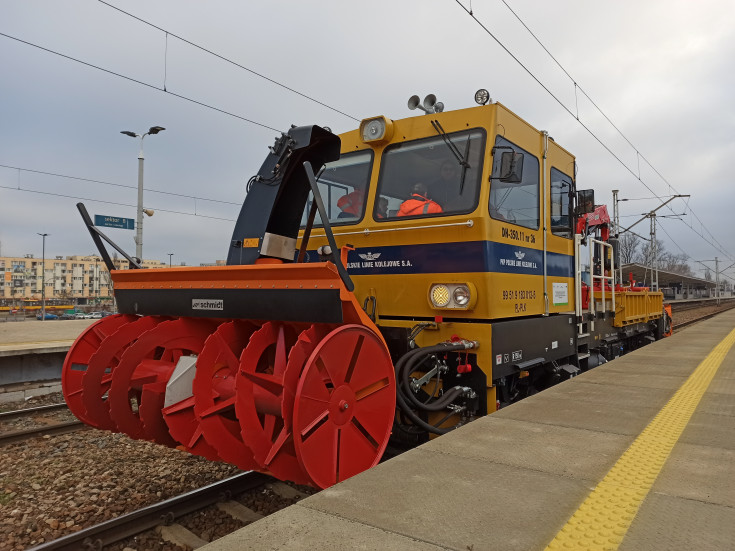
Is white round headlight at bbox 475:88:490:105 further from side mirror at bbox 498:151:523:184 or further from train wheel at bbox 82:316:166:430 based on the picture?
train wheel at bbox 82:316:166:430

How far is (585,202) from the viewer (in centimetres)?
573

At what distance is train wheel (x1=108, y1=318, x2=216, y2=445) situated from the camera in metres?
3.61

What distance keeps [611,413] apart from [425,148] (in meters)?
2.73

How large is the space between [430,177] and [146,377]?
113 inches

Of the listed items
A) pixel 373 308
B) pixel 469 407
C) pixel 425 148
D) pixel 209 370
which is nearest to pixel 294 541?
pixel 209 370

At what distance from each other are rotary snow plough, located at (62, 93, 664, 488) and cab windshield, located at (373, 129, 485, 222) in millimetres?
14

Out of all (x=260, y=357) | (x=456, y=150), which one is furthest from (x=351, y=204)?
(x=260, y=357)

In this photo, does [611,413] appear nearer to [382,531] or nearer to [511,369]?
[511,369]

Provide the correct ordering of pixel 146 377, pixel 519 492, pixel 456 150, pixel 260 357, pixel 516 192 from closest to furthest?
1. pixel 519 492
2. pixel 260 357
3. pixel 146 377
4. pixel 456 150
5. pixel 516 192

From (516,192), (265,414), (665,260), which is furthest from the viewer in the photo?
(665,260)

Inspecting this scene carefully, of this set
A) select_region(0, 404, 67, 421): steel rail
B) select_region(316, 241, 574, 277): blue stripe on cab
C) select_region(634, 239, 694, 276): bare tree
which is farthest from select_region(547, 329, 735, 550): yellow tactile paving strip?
select_region(634, 239, 694, 276): bare tree

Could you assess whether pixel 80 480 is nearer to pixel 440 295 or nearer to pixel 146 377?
pixel 146 377

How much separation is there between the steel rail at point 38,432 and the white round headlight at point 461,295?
5.00 meters

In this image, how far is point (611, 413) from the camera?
156 inches
